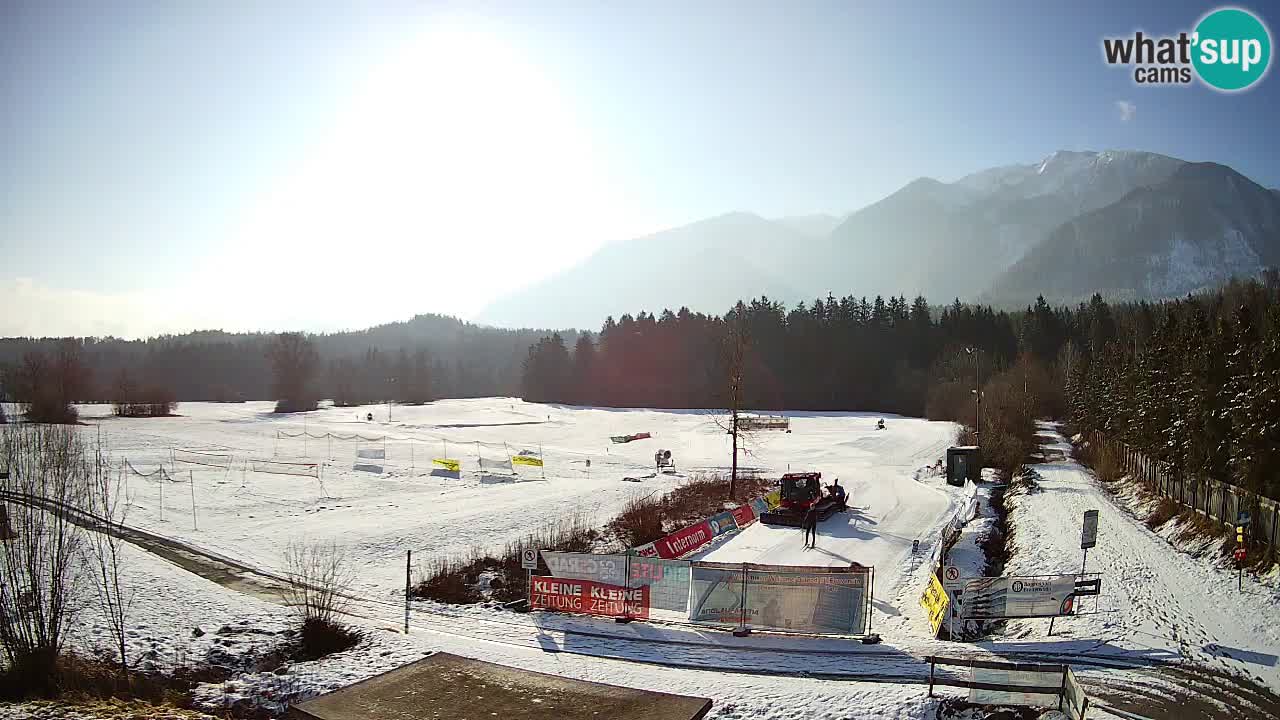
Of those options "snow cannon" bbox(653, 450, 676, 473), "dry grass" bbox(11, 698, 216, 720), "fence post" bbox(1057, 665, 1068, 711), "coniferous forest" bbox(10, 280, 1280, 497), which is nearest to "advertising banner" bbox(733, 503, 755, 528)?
"coniferous forest" bbox(10, 280, 1280, 497)

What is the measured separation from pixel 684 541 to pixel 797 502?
8.88 meters

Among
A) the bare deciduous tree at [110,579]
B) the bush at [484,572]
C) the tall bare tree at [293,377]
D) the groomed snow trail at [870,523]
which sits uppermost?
the tall bare tree at [293,377]

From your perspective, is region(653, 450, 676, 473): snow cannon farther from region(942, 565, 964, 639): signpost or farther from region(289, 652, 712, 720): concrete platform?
region(289, 652, 712, 720): concrete platform

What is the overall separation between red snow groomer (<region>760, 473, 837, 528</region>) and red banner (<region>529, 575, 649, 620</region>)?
595 inches

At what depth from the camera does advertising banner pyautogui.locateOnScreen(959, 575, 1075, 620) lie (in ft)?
56.1

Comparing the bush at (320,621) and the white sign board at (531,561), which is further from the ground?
the white sign board at (531,561)

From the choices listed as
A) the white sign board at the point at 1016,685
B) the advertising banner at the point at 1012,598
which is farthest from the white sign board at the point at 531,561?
the white sign board at the point at 1016,685

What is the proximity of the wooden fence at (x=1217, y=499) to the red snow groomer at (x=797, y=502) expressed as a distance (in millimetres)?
14748

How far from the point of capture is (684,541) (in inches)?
1038

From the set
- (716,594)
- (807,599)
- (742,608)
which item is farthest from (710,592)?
(807,599)

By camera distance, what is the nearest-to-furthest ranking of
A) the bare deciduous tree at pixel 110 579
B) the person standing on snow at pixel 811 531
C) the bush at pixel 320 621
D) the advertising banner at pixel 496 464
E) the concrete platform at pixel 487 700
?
the concrete platform at pixel 487 700, the bare deciduous tree at pixel 110 579, the bush at pixel 320 621, the person standing on snow at pixel 811 531, the advertising banner at pixel 496 464

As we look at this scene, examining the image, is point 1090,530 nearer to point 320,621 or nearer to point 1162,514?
point 1162,514

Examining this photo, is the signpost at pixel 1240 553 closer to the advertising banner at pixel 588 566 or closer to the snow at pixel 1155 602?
the snow at pixel 1155 602

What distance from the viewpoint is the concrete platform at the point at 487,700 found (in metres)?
12.1
